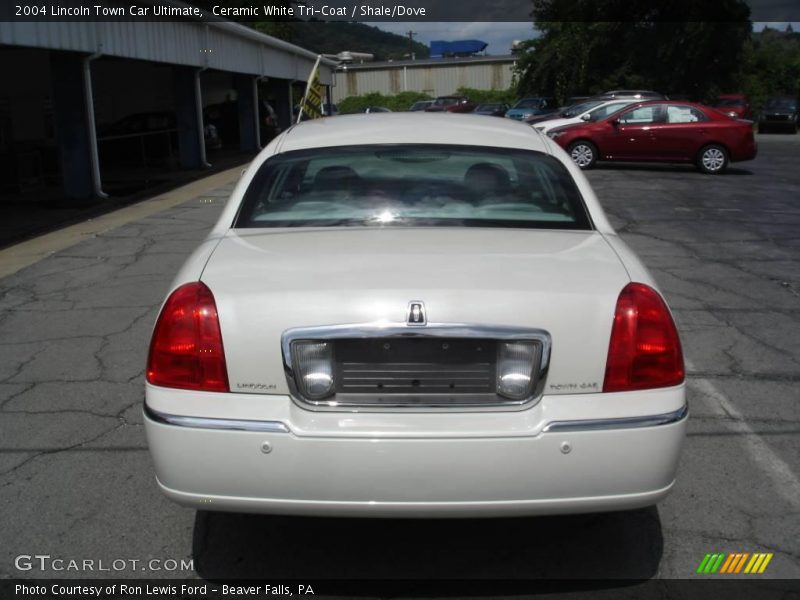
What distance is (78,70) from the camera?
45.9 ft

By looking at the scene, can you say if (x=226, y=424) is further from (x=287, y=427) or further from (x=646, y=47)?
(x=646, y=47)

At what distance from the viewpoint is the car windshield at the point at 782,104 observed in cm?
3791

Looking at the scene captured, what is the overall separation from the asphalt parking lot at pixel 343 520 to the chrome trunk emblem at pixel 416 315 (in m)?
0.77

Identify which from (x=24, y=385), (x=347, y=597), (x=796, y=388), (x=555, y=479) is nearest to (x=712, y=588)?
(x=555, y=479)

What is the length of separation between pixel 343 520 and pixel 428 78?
228 ft

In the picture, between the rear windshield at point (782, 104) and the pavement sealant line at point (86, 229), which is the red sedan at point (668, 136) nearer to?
the pavement sealant line at point (86, 229)

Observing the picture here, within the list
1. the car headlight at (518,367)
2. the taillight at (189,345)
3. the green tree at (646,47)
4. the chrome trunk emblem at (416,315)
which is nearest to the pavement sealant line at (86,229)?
the taillight at (189,345)

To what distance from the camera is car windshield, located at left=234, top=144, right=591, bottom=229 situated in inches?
142

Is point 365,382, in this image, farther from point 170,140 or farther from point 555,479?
point 170,140

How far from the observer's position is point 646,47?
39.3 m

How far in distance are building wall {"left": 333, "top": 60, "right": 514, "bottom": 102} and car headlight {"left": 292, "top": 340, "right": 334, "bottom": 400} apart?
68.0 m

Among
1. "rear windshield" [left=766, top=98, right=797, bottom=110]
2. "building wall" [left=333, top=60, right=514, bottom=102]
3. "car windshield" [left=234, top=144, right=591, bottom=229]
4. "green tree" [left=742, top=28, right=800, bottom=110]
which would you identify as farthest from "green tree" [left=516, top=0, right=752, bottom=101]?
"car windshield" [left=234, top=144, right=591, bottom=229]

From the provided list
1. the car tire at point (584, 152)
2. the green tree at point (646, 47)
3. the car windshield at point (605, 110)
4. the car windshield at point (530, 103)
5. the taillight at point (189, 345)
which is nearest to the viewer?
the taillight at point (189, 345)

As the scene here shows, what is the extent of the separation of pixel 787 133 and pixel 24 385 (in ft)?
128
